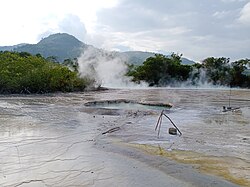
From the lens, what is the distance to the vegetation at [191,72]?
49.8 metres

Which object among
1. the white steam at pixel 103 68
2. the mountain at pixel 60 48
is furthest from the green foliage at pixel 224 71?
the mountain at pixel 60 48

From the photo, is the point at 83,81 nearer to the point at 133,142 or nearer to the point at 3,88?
the point at 3,88

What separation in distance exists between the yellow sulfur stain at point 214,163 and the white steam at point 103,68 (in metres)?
29.8

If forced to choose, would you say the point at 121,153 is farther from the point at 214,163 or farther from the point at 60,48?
the point at 60,48

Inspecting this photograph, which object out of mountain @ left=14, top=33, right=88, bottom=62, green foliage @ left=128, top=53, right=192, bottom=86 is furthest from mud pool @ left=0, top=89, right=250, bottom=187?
mountain @ left=14, top=33, right=88, bottom=62

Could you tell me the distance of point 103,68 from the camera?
4225cm

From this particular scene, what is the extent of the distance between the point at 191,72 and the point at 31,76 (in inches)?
1160

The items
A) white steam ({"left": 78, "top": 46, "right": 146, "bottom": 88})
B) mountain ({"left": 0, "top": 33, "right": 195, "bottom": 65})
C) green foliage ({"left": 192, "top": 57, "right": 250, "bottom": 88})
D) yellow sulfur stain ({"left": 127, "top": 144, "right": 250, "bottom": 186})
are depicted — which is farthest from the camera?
mountain ({"left": 0, "top": 33, "right": 195, "bottom": 65})

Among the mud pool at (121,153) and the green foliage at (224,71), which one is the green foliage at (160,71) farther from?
the mud pool at (121,153)

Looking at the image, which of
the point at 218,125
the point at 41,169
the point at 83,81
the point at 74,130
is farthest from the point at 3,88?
the point at 41,169

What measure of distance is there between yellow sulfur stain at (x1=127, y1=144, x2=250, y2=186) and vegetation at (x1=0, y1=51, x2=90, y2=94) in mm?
24101

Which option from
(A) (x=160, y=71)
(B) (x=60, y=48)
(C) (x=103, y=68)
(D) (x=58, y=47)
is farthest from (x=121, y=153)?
(D) (x=58, y=47)

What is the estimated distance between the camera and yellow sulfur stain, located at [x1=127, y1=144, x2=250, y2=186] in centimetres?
646

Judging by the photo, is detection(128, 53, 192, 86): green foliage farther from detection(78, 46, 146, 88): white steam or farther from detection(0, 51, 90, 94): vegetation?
detection(0, 51, 90, 94): vegetation
